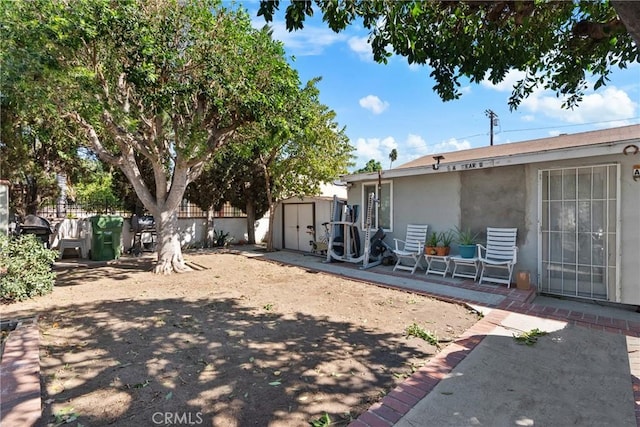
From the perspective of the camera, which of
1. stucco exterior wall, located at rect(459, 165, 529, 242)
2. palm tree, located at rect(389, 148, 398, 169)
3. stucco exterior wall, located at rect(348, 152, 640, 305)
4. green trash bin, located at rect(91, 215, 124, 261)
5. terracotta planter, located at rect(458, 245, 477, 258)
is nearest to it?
stucco exterior wall, located at rect(348, 152, 640, 305)

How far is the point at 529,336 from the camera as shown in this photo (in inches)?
167

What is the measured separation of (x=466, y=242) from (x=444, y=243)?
2.30 feet

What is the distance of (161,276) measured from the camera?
7934 mm

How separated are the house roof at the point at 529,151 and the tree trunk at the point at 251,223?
593 cm

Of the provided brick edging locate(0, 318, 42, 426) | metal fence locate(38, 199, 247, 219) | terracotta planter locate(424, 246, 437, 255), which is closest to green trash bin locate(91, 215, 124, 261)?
metal fence locate(38, 199, 247, 219)

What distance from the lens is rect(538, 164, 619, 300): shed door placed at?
5855mm

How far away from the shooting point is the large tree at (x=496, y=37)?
Result: 375cm

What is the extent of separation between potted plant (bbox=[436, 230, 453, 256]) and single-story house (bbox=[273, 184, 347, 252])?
16.9 feet

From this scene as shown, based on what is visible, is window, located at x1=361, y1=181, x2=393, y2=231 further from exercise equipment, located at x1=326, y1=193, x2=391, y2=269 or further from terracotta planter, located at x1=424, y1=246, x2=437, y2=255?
terracotta planter, located at x1=424, y1=246, x2=437, y2=255

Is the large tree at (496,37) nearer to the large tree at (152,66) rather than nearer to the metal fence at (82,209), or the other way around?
the large tree at (152,66)

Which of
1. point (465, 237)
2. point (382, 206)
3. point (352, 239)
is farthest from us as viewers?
point (352, 239)

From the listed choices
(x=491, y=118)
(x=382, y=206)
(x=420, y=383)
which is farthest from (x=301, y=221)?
(x=491, y=118)

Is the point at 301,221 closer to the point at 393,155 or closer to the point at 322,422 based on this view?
the point at 322,422

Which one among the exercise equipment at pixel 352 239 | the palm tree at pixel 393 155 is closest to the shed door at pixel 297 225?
the exercise equipment at pixel 352 239
